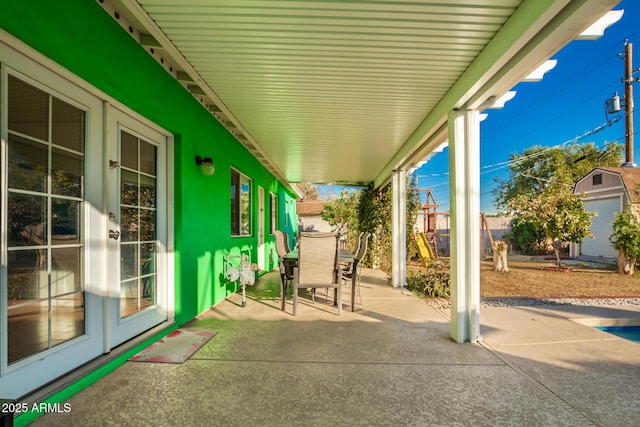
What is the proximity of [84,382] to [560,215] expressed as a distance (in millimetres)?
10537

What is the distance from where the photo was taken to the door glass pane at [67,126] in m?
2.07

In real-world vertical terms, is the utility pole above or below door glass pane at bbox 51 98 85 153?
above

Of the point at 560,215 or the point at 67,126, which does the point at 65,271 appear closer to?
the point at 67,126

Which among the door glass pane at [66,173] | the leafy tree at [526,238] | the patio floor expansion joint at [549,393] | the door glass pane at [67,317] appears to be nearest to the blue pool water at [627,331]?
the patio floor expansion joint at [549,393]

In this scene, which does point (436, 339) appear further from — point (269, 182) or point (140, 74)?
point (269, 182)

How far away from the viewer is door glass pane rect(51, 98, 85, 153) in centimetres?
207

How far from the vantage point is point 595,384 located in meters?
2.29

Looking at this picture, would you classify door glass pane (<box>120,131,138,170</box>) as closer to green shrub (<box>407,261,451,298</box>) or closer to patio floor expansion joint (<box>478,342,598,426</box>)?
patio floor expansion joint (<box>478,342,598,426</box>)

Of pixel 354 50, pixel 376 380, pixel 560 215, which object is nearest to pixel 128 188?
pixel 354 50

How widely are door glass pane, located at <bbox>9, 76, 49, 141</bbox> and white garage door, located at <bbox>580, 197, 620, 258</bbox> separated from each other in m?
15.1

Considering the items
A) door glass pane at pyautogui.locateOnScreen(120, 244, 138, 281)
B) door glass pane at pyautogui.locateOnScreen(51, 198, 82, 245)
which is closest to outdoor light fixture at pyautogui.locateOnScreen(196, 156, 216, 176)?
door glass pane at pyautogui.locateOnScreen(120, 244, 138, 281)

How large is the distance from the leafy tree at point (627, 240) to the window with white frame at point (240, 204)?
9.13m

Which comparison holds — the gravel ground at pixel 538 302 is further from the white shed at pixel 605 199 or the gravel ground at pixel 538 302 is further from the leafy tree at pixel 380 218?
the white shed at pixel 605 199

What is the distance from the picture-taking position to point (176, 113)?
3391 millimetres
